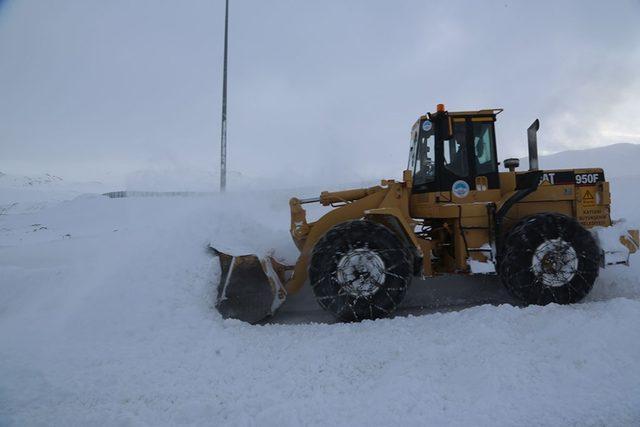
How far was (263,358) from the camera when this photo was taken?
3.69 metres

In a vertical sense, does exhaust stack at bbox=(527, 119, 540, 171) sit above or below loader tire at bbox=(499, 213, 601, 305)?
above

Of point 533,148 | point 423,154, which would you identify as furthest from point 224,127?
point 533,148

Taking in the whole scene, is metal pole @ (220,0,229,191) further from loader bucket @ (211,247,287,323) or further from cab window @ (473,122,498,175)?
cab window @ (473,122,498,175)

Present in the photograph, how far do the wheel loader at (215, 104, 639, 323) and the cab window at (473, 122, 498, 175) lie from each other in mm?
13

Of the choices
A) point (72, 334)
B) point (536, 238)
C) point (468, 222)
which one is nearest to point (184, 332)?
point (72, 334)

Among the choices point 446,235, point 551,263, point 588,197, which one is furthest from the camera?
point 446,235

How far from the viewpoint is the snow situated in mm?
2826

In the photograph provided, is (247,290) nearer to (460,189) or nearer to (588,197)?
(460,189)

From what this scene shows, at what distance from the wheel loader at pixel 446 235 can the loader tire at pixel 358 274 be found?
0.04 feet

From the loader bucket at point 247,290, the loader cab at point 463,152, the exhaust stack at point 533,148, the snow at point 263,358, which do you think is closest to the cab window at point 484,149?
the loader cab at point 463,152

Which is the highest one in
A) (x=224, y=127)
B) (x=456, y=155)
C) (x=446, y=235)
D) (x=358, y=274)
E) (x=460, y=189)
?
(x=224, y=127)

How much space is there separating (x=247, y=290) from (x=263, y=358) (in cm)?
124

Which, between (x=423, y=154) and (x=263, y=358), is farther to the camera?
(x=423, y=154)

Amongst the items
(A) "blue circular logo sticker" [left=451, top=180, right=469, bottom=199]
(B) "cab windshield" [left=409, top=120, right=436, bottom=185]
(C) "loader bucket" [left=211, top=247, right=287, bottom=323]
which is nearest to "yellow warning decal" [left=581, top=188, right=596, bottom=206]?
(A) "blue circular logo sticker" [left=451, top=180, right=469, bottom=199]
